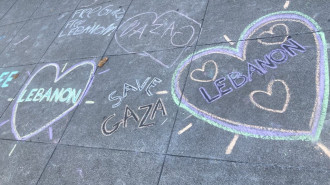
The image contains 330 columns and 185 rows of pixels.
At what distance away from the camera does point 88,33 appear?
5762mm

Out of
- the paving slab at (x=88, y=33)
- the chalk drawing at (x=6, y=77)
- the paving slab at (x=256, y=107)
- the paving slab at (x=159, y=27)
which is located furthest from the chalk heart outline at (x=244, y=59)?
the chalk drawing at (x=6, y=77)

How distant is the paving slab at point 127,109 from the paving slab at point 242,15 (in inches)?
41.1

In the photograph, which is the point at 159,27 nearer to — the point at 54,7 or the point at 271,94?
the point at 271,94

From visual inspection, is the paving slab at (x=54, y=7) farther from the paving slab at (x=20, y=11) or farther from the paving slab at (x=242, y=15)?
the paving slab at (x=242, y=15)

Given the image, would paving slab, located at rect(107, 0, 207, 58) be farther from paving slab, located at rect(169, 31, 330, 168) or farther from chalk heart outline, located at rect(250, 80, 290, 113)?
chalk heart outline, located at rect(250, 80, 290, 113)

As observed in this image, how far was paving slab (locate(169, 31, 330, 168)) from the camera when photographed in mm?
2863

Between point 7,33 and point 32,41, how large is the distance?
1575 millimetres

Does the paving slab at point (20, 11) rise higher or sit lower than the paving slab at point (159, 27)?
higher

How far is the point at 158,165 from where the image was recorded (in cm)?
324

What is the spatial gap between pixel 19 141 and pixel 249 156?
155 inches

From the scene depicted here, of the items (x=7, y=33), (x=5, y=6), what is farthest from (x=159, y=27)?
(x=5, y=6)

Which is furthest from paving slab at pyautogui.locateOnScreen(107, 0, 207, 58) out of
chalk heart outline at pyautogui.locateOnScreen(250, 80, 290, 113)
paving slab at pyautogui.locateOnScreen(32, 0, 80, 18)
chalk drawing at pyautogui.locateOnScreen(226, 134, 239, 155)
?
paving slab at pyautogui.locateOnScreen(32, 0, 80, 18)

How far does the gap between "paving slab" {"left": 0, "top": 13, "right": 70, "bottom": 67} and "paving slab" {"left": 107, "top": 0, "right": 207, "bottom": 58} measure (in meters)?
2.13

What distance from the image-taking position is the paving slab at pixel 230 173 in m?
2.60
